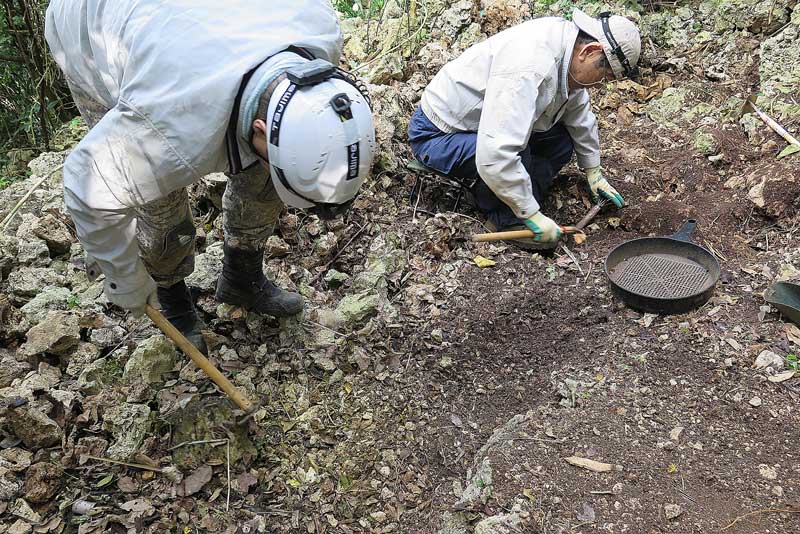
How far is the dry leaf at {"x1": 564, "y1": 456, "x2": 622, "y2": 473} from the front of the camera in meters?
2.23

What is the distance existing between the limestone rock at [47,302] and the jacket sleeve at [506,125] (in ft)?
7.05

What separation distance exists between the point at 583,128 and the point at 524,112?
0.73 metres

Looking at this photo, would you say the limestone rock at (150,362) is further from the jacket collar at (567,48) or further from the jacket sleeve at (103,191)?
the jacket collar at (567,48)

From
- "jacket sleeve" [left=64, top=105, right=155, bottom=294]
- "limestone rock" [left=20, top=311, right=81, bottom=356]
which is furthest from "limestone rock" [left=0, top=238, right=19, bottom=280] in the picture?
"jacket sleeve" [left=64, top=105, right=155, bottom=294]

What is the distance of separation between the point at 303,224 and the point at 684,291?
6.64ft

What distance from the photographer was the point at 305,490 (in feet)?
8.00

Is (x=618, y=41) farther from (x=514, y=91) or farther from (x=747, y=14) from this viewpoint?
(x=747, y=14)

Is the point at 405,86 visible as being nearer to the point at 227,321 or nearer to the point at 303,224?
the point at 303,224

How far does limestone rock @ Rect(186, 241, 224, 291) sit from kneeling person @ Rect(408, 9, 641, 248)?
1341 mm

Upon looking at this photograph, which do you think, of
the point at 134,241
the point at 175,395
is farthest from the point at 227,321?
the point at 134,241

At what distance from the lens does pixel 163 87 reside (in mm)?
1727

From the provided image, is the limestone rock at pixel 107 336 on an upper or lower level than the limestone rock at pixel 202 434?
upper

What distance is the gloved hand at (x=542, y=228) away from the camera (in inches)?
129

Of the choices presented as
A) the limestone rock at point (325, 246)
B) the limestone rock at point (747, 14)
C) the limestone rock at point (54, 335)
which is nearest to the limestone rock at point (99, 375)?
the limestone rock at point (54, 335)
